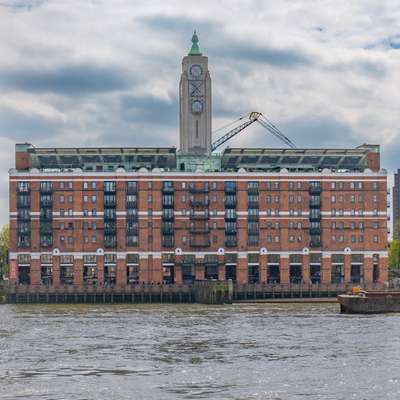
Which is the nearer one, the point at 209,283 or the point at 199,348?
the point at 199,348

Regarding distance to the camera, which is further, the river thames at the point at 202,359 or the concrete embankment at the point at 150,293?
the concrete embankment at the point at 150,293

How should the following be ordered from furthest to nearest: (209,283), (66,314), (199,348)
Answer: (209,283) → (66,314) → (199,348)

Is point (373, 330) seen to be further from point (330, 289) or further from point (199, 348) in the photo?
point (330, 289)

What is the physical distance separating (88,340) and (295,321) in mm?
31412

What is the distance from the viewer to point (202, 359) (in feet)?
251

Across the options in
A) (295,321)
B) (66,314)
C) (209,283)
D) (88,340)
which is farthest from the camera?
(209,283)

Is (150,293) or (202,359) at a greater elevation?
(150,293)

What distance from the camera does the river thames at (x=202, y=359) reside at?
203 ft

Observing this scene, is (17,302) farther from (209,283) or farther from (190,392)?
(190,392)

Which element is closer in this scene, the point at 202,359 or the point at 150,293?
the point at 202,359

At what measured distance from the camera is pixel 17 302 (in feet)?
622

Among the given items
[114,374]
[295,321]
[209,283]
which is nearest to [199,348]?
[114,374]

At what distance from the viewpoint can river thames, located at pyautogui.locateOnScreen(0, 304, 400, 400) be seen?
203 ft

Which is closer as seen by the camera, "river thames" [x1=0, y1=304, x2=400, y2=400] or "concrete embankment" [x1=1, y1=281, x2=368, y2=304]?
"river thames" [x1=0, y1=304, x2=400, y2=400]
